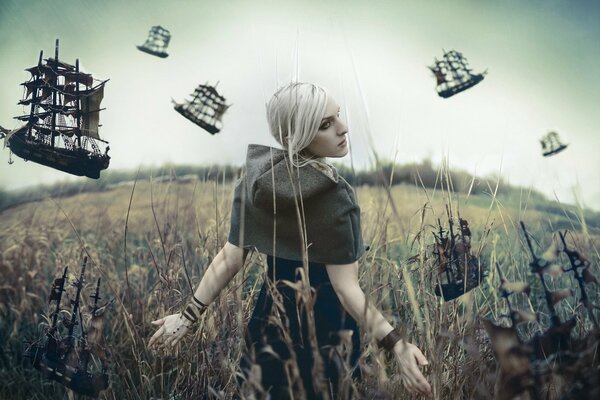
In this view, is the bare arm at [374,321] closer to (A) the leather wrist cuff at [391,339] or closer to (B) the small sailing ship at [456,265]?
(A) the leather wrist cuff at [391,339]

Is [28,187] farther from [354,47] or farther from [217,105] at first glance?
[354,47]

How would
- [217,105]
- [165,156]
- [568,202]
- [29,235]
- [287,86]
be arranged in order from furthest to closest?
[29,235]
[165,156]
[217,105]
[568,202]
[287,86]

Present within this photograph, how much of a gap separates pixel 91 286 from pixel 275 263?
1220 mm

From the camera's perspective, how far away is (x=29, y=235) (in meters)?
3.20

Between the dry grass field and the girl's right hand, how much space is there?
0.23ft

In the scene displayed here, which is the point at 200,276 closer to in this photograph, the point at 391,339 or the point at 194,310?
the point at 194,310

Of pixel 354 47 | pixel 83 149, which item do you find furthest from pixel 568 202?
pixel 83 149

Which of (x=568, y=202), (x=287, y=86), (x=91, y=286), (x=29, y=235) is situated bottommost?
(x=91, y=286)

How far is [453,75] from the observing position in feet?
8.04

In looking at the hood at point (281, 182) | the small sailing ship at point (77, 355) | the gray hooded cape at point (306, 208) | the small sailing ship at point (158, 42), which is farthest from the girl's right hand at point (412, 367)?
the small sailing ship at point (158, 42)

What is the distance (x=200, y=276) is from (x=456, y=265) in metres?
1.15

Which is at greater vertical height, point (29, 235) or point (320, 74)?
point (320, 74)

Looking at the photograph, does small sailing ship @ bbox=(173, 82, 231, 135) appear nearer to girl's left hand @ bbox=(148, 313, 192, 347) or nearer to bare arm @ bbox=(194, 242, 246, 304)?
bare arm @ bbox=(194, 242, 246, 304)

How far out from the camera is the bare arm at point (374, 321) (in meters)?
1.90
